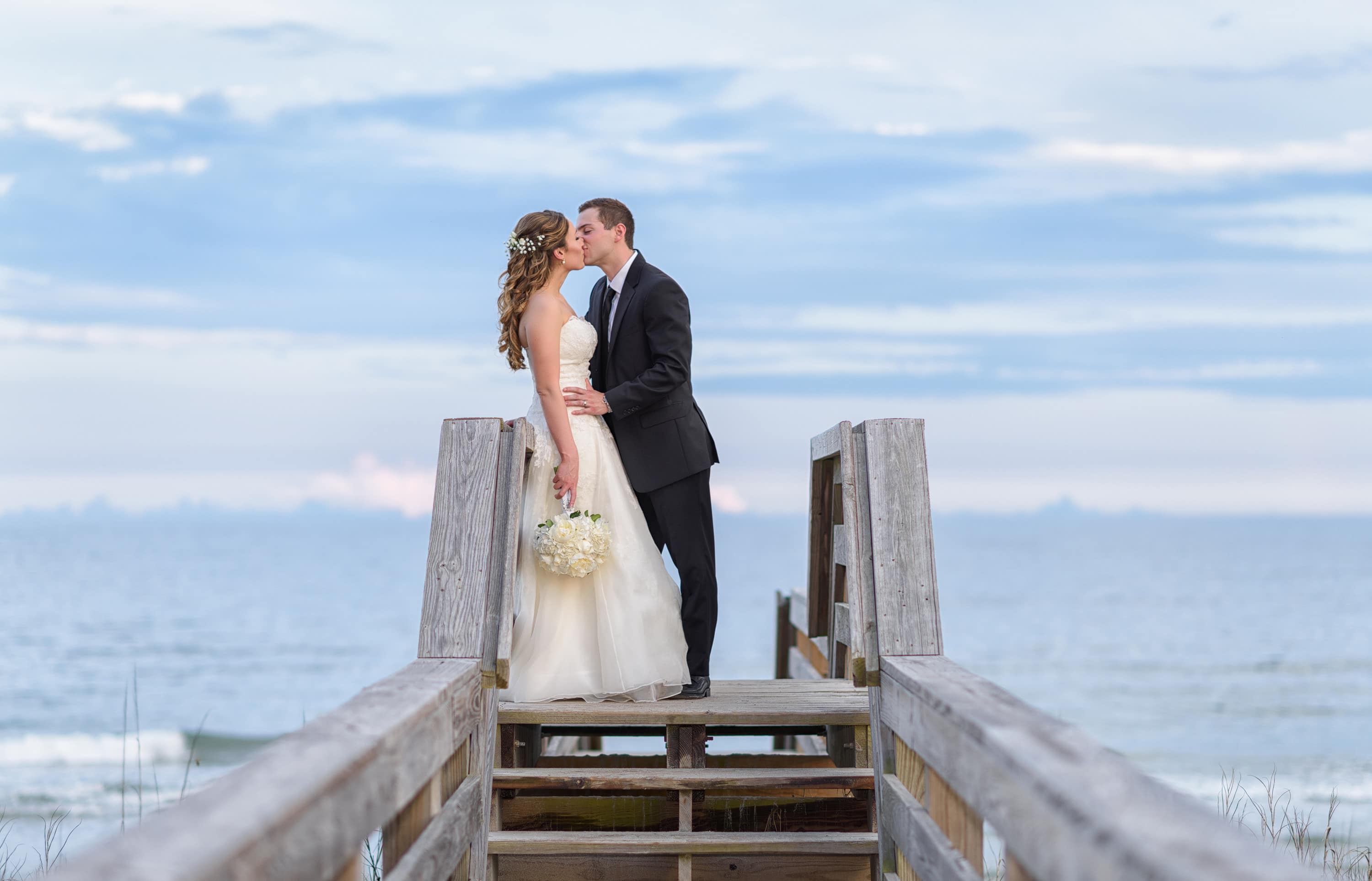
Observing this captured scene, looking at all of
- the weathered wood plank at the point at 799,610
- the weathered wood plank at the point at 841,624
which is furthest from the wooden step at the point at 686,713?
the weathered wood plank at the point at 799,610

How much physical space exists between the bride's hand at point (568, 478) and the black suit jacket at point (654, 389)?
254mm

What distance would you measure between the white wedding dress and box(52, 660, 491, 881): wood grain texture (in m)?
1.74

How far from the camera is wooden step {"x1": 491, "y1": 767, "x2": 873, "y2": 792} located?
3.96 meters

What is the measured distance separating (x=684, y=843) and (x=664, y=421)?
1.67 meters

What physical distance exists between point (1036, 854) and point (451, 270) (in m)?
82.3

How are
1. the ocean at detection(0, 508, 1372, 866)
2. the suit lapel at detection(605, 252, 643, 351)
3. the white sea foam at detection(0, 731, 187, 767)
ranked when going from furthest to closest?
the white sea foam at detection(0, 731, 187, 767), the ocean at detection(0, 508, 1372, 866), the suit lapel at detection(605, 252, 643, 351)

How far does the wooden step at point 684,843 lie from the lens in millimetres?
3787

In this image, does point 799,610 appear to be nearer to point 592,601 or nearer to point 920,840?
point 592,601

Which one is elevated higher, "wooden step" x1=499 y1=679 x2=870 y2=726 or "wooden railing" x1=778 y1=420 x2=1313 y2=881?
"wooden railing" x1=778 y1=420 x2=1313 y2=881

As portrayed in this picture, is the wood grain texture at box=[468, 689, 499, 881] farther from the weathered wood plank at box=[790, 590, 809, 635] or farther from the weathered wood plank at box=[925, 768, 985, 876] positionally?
the weathered wood plank at box=[790, 590, 809, 635]

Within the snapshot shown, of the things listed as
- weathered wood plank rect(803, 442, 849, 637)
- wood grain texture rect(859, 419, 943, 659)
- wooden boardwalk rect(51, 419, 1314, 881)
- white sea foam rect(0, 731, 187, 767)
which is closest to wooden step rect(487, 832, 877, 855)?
wooden boardwalk rect(51, 419, 1314, 881)

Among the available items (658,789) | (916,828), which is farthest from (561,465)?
(916,828)

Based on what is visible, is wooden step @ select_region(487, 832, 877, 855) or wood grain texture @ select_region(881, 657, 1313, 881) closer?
wood grain texture @ select_region(881, 657, 1313, 881)

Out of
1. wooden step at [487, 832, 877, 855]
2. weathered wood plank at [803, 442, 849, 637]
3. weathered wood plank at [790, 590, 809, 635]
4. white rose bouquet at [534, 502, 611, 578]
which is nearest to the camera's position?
wooden step at [487, 832, 877, 855]
